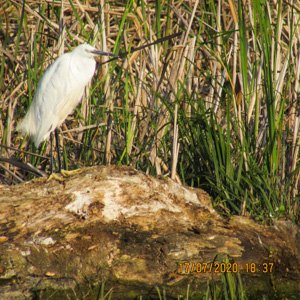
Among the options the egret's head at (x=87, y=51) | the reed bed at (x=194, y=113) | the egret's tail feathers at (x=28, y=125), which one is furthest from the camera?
the egret's tail feathers at (x=28, y=125)

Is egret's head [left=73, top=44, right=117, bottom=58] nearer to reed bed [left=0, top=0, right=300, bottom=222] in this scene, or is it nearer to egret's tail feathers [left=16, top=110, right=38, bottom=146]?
reed bed [left=0, top=0, right=300, bottom=222]

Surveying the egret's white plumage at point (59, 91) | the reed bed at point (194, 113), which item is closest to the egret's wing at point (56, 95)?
the egret's white plumage at point (59, 91)

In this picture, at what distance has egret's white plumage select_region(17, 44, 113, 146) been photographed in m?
3.80

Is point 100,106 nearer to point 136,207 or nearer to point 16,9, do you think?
point 136,207

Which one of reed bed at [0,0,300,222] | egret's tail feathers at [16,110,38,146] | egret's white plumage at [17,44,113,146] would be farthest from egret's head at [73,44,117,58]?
egret's tail feathers at [16,110,38,146]

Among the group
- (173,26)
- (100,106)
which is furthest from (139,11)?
(100,106)

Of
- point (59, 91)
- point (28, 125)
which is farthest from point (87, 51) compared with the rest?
point (28, 125)

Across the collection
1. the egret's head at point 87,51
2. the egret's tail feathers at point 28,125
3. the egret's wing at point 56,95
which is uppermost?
the egret's head at point 87,51

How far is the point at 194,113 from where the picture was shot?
11.4 ft

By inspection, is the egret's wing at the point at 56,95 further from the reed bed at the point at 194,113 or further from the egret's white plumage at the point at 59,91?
the reed bed at the point at 194,113

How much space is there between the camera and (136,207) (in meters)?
3.14

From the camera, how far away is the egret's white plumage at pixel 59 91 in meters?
3.80

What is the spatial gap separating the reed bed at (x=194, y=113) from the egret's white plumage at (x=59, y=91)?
0.11 m

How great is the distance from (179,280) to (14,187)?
932mm
